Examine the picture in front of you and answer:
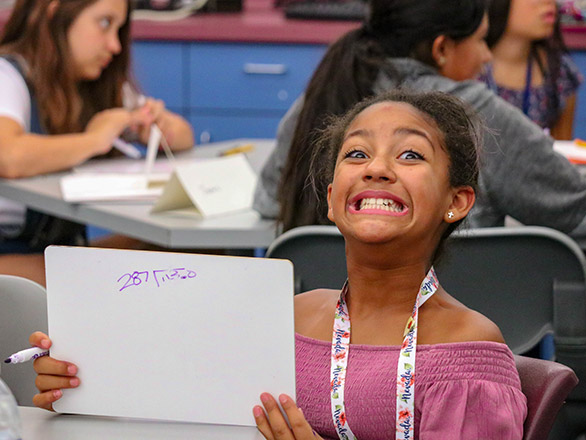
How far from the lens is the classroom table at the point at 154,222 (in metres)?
1.84

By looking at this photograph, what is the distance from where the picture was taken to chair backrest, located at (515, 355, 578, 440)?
98 cm

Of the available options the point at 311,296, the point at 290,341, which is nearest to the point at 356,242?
the point at 311,296

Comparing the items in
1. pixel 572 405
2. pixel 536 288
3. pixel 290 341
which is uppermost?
pixel 290 341

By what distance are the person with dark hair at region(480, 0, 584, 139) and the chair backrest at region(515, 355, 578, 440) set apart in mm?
1774

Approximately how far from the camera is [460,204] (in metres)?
1.16

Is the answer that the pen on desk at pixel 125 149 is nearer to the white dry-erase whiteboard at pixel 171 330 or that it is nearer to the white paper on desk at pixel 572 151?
the white paper on desk at pixel 572 151

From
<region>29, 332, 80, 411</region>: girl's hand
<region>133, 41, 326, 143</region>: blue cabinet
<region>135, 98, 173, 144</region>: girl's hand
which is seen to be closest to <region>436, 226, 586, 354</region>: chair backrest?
<region>29, 332, 80, 411</region>: girl's hand

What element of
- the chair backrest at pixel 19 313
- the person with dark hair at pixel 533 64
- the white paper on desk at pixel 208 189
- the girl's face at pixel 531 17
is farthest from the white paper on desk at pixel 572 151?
the chair backrest at pixel 19 313

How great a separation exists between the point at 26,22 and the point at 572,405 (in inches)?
70.5

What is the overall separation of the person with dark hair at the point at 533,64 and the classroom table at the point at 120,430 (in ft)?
6.44

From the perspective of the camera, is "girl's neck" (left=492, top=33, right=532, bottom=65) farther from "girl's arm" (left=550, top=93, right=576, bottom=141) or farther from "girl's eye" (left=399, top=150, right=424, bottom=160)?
"girl's eye" (left=399, top=150, right=424, bottom=160)

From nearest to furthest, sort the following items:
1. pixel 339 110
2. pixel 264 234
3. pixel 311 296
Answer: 1. pixel 311 296
2. pixel 339 110
3. pixel 264 234

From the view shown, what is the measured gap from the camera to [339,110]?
165cm

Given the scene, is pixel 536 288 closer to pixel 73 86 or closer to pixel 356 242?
pixel 356 242
